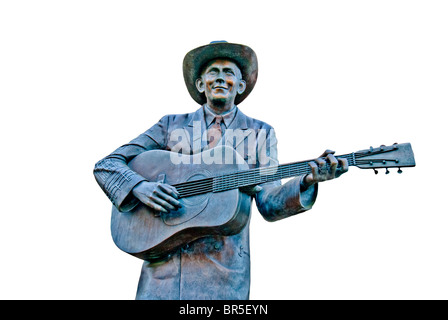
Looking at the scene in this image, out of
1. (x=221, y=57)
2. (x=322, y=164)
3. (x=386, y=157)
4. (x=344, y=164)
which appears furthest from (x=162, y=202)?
(x=386, y=157)

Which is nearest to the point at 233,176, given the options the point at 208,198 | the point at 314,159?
the point at 208,198

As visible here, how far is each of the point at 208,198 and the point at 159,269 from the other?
777 millimetres

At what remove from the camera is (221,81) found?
21.2ft

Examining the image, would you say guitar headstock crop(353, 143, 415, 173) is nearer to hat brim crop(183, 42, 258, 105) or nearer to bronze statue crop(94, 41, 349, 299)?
bronze statue crop(94, 41, 349, 299)

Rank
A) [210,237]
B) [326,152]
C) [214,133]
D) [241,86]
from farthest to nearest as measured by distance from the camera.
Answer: [241,86] < [214,133] < [210,237] < [326,152]

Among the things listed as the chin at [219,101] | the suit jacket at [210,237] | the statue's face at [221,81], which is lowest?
the suit jacket at [210,237]

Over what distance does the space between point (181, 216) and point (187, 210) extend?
0.23 feet

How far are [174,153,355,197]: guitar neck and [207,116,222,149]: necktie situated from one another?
64cm

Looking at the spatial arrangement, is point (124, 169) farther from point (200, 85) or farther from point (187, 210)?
point (200, 85)

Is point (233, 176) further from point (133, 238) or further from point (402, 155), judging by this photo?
point (402, 155)

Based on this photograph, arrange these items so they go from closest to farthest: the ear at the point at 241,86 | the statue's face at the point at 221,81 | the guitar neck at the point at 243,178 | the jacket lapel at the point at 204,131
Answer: the guitar neck at the point at 243,178
the jacket lapel at the point at 204,131
the statue's face at the point at 221,81
the ear at the point at 241,86

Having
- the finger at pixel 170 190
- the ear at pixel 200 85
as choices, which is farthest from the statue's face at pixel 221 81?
the finger at pixel 170 190

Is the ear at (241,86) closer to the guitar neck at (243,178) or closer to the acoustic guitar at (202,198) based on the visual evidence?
the acoustic guitar at (202,198)

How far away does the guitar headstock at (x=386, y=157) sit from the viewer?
5289mm
